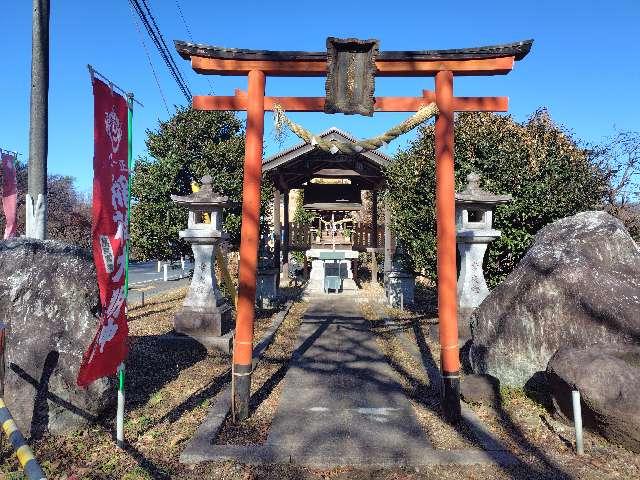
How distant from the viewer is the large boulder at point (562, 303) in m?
4.79

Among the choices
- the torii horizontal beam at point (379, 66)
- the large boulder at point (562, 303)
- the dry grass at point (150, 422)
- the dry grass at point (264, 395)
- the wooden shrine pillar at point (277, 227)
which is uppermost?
the torii horizontal beam at point (379, 66)

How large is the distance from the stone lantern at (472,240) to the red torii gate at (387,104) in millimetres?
2957

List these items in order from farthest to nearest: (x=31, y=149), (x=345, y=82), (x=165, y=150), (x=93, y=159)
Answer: (x=165, y=150), (x=31, y=149), (x=345, y=82), (x=93, y=159)

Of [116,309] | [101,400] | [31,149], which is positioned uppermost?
[31,149]

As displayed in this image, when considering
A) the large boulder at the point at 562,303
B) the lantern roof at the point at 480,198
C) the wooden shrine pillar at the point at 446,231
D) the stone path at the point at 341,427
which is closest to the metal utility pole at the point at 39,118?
the stone path at the point at 341,427

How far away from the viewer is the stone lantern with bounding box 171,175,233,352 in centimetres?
808

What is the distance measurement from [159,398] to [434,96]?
5.25 m

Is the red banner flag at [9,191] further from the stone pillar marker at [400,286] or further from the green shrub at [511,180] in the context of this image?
the stone pillar marker at [400,286]

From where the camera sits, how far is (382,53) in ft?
16.5

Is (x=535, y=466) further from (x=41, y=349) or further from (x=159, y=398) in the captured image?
(x=41, y=349)

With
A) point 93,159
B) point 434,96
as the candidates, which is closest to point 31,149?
point 93,159

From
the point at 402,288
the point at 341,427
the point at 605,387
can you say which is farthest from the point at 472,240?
the point at 402,288

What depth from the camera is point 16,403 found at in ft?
13.1

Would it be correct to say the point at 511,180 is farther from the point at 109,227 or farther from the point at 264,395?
the point at 109,227
